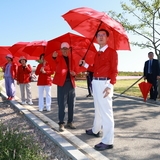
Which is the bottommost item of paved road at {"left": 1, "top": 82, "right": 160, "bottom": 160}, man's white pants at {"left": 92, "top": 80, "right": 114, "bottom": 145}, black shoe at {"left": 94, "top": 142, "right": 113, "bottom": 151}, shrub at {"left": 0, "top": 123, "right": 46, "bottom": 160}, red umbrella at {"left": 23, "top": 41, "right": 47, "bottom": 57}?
paved road at {"left": 1, "top": 82, "right": 160, "bottom": 160}

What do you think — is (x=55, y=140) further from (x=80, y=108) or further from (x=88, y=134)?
(x=80, y=108)

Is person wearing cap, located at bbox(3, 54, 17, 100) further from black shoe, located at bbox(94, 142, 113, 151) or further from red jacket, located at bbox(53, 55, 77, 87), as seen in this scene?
black shoe, located at bbox(94, 142, 113, 151)

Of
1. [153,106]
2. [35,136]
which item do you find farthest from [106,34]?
[153,106]

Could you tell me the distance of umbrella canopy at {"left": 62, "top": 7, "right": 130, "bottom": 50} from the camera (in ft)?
14.0

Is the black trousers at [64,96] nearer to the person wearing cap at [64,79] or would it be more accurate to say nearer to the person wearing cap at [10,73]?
the person wearing cap at [64,79]

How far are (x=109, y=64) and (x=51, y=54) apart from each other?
2.10 meters

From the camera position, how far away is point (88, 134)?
210 inches

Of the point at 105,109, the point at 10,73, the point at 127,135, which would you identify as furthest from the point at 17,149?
the point at 10,73

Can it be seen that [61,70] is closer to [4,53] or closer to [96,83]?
[96,83]

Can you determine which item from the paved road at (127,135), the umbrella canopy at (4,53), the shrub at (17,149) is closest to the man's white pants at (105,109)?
the paved road at (127,135)

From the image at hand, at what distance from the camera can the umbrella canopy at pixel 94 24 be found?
4.26 metres

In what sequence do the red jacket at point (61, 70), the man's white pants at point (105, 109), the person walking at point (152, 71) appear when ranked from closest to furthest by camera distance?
the man's white pants at point (105, 109)
the red jacket at point (61, 70)
the person walking at point (152, 71)

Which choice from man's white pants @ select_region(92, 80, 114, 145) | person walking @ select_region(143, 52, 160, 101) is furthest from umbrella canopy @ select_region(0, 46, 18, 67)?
man's white pants @ select_region(92, 80, 114, 145)

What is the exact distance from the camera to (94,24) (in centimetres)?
486
